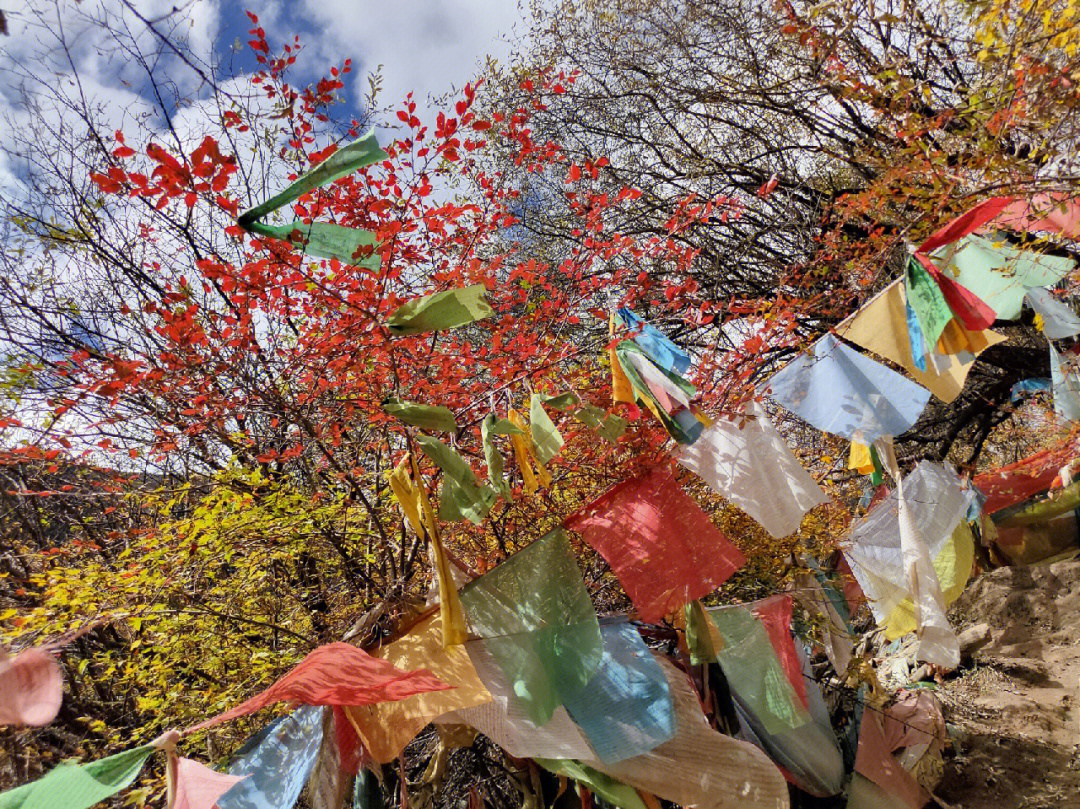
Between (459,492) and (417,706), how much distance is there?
942mm

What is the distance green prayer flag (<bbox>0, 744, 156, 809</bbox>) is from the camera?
7.23 ft

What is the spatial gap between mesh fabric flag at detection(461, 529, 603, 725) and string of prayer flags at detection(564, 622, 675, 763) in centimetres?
14

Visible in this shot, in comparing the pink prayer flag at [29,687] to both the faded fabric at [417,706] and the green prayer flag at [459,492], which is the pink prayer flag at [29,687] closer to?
the faded fabric at [417,706]

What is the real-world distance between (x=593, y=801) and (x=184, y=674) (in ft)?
8.82

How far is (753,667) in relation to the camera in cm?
471

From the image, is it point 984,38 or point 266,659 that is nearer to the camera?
point 984,38

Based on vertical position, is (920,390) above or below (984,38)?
below

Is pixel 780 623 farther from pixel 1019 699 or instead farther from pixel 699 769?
pixel 1019 699

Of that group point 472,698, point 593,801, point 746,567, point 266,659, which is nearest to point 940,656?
point 746,567

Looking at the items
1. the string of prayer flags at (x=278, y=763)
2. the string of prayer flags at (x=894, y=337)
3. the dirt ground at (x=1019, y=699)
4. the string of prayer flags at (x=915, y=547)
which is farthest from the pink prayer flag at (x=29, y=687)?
the dirt ground at (x=1019, y=699)

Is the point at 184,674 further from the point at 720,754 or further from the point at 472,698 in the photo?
the point at 720,754

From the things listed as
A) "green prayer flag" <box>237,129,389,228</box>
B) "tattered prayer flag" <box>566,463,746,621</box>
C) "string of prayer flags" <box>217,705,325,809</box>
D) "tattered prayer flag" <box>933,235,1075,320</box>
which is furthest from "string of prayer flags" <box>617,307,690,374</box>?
"string of prayer flags" <box>217,705,325,809</box>

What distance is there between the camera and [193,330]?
4719 mm

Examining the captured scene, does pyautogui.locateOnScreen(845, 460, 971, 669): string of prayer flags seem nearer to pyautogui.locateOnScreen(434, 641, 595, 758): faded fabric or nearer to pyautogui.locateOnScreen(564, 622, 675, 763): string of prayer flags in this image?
pyautogui.locateOnScreen(564, 622, 675, 763): string of prayer flags
